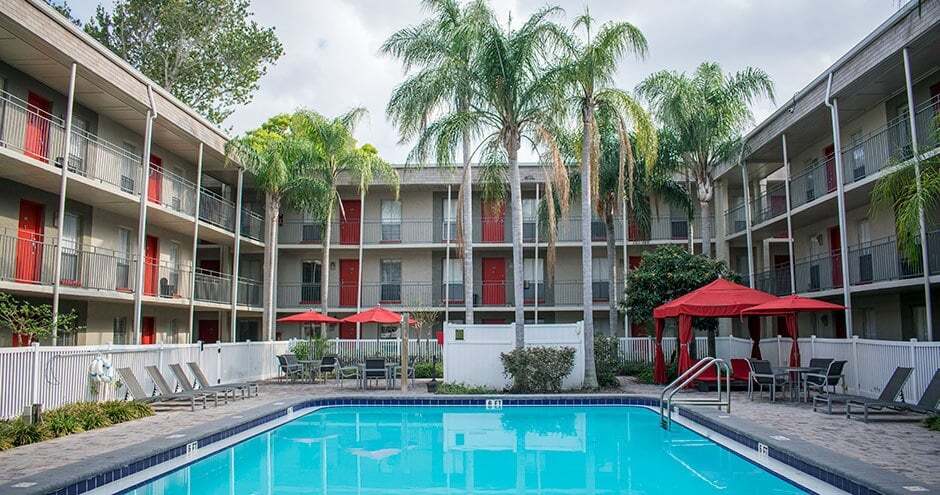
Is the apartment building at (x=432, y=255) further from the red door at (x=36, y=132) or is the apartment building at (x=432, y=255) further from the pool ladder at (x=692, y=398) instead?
the red door at (x=36, y=132)

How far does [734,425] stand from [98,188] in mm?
14690

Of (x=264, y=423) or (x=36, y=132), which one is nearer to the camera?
(x=264, y=423)

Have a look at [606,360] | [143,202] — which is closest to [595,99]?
[606,360]

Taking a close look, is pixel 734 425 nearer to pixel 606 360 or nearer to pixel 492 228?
pixel 606 360

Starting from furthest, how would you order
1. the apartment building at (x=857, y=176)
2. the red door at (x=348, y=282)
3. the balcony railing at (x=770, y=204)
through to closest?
the red door at (x=348, y=282), the balcony railing at (x=770, y=204), the apartment building at (x=857, y=176)

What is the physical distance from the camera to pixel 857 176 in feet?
67.1

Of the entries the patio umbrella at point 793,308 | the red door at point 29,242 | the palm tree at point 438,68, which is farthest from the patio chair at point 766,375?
the red door at point 29,242

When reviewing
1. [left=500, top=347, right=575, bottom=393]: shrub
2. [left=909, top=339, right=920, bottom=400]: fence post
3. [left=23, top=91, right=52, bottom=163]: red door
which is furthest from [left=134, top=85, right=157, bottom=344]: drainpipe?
[left=909, top=339, right=920, bottom=400]: fence post

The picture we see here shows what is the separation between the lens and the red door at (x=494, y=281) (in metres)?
29.6

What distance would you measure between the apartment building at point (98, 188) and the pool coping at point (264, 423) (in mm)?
6100

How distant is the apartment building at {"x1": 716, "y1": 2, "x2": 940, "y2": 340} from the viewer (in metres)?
16.0

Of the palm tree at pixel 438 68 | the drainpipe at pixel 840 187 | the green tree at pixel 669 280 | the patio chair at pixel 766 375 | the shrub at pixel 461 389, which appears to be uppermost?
the palm tree at pixel 438 68

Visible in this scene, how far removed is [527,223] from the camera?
29734mm

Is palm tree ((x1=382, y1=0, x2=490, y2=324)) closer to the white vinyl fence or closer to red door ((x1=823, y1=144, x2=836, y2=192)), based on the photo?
the white vinyl fence
